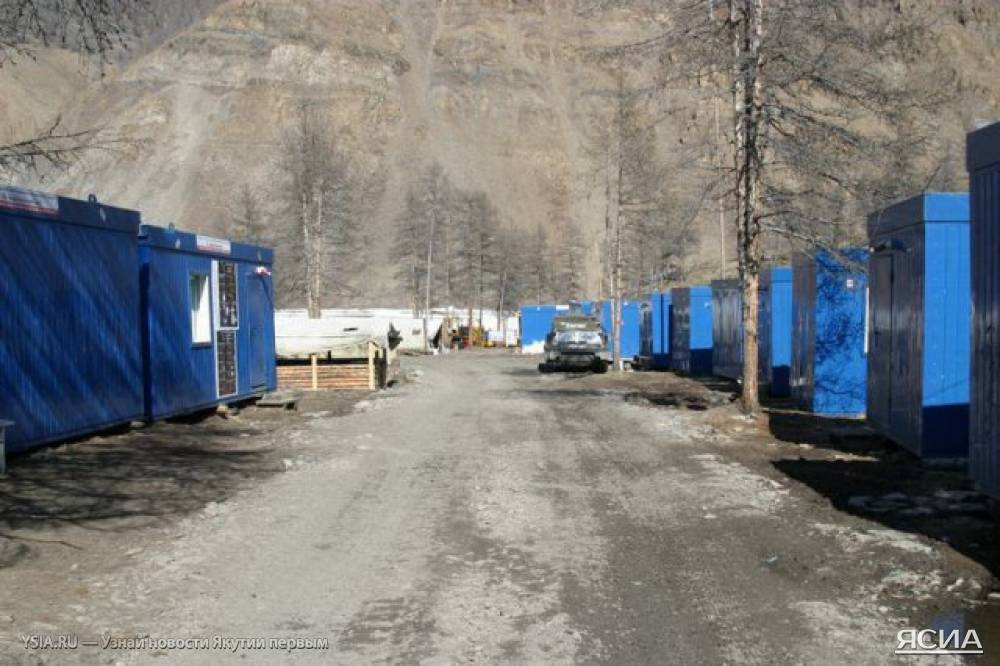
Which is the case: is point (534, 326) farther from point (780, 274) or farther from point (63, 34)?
point (63, 34)

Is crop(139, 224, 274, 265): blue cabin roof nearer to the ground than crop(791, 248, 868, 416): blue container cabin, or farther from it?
farther from it

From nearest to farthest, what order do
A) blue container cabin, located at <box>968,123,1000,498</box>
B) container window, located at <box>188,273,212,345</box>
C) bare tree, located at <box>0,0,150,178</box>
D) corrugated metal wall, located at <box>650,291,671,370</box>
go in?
blue container cabin, located at <box>968,123,1000,498</box>, bare tree, located at <box>0,0,150,178</box>, container window, located at <box>188,273,212,345</box>, corrugated metal wall, located at <box>650,291,671,370</box>

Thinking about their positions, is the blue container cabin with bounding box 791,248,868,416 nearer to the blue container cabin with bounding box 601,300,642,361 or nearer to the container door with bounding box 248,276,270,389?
the container door with bounding box 248,276,270,389

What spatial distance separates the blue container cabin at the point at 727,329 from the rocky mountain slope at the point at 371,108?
5518cm

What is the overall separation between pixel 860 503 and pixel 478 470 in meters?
4.19

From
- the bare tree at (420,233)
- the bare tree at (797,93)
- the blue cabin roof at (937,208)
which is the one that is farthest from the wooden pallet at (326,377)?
the bare tree at (420,233)

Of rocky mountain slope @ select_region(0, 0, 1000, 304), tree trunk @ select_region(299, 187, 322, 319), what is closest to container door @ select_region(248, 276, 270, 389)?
tree trunk @ select_region(299, 187, 322, 319)

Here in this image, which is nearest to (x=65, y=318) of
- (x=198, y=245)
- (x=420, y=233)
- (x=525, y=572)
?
(x=198, y=245)

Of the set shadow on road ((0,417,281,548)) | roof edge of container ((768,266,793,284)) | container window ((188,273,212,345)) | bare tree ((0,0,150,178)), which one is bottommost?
shadow on road ((0,417,281,548))

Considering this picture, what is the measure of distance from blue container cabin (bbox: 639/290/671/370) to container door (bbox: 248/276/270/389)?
19.3 m

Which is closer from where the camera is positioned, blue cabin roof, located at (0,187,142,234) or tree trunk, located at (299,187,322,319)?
blue cabin roof, located at (0,187,142,234)

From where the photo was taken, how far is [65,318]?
36.3ft

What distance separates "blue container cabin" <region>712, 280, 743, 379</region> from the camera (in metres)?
24.3

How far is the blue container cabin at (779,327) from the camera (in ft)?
68.3
